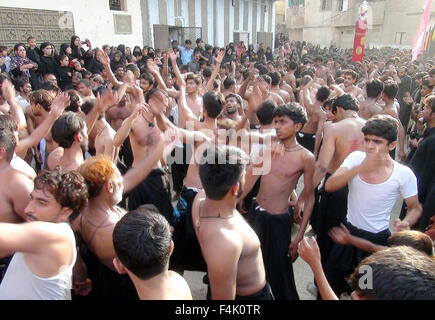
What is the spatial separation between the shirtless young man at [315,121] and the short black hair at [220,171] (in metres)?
3.41

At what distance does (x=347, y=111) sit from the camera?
12.1 ft

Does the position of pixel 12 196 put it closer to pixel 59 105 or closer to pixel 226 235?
pixel 59 105

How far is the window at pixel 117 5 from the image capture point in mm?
11812

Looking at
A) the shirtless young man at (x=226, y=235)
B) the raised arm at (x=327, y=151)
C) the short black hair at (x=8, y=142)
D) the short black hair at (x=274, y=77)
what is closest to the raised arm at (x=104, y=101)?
the short black hair at (x=8, y=142)

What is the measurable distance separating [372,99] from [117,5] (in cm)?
1056

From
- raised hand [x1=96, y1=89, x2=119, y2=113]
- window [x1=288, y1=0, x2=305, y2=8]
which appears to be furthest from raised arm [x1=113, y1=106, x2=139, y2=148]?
window [x1=288, y1=0, x2=305, y2=8]

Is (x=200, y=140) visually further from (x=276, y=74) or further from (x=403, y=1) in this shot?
(x=403, y=1)

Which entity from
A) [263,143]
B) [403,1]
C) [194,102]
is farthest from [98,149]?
[403,1]

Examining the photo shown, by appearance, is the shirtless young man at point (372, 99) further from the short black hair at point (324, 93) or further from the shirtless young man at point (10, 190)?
the shirtless young man at point (10, 190)

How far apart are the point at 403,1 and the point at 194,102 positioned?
32.8m

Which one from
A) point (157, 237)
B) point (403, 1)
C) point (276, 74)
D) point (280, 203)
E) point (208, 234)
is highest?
point (403, 1)

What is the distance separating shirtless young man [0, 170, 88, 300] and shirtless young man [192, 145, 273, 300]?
26.9 inches

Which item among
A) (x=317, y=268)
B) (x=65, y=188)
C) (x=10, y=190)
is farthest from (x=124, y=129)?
(x=317, y=268)

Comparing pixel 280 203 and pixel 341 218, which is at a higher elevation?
pixel 280 203
